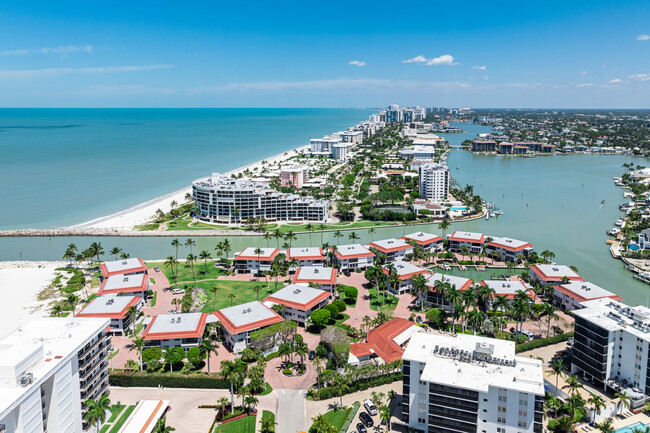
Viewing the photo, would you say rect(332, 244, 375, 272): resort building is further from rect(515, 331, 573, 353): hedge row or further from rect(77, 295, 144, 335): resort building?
rect(77, 295, 144, 335): resort building

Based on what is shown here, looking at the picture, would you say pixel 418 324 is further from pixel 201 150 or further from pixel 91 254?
pixel 201 150

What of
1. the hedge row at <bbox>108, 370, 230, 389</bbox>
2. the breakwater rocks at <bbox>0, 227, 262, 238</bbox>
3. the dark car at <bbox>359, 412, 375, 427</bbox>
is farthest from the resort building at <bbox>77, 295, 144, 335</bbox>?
the breakwater rocks at <bbox>0, 227, 262, 238</bbox>

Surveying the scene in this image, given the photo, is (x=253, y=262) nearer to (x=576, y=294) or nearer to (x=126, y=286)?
(x=126, y=286)

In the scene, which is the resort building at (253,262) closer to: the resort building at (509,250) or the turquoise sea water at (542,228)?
the turquoise sea water at (542,228)

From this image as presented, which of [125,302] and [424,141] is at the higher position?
[424,141]

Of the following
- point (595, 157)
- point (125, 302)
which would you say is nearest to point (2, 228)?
point (125, 302)
